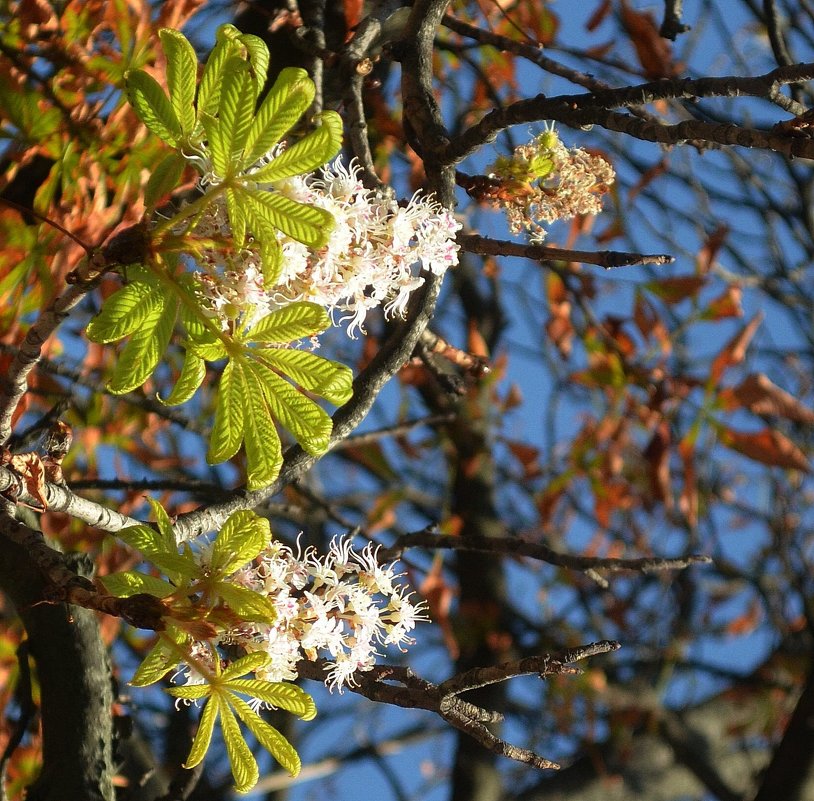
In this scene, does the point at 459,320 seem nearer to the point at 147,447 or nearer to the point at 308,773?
the point at 147,447

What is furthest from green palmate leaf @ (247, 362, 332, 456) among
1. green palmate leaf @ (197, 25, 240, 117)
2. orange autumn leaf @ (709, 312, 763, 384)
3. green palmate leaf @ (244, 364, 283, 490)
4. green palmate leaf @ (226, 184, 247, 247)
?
orange autumn leaf @ (709, 312, 763, 384)

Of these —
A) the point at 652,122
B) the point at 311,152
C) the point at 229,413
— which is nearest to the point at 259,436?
the point at 229,413

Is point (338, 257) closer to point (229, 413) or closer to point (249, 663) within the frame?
point (229, 413)

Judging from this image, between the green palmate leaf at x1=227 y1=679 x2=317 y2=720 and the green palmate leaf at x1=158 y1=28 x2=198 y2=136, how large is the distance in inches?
18.5

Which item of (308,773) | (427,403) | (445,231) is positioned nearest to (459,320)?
(427,403)

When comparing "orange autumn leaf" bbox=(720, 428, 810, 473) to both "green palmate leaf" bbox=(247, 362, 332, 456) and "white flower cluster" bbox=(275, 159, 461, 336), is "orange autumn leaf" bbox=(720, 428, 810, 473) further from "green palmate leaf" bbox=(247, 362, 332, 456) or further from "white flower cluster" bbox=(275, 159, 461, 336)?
"green palmate leaf" bbox=(247, 362, 332, 456)

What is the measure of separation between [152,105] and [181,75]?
36 millimetres

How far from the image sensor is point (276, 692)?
826 mm

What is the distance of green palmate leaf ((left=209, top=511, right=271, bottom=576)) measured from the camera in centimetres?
81

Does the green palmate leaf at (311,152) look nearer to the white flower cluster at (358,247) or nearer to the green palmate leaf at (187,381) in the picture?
the white flower cluster at (358,247)

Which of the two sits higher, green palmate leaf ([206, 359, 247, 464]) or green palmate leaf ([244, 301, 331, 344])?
green palmate leaf ([244, 301, 331, 344])

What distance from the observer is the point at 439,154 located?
113 centimetres

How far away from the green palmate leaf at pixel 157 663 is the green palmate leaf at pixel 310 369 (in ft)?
0.79

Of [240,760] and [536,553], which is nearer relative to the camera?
[240,760]
